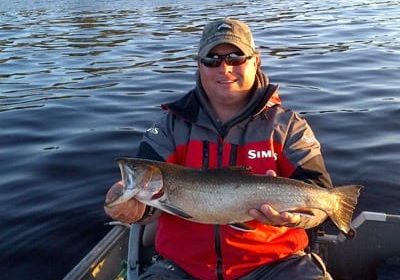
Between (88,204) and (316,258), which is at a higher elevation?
(316,258)

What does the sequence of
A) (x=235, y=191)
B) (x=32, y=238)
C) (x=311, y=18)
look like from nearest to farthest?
(x=235, y=191), (x=32, y=238), (x=311, y=18)

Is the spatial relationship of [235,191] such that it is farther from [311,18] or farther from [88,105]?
[311,18]

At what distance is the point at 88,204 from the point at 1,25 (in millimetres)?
21906

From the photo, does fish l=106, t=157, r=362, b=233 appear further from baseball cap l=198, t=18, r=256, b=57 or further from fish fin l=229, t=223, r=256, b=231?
baseball cap l=198, t=18, r=256, b=57

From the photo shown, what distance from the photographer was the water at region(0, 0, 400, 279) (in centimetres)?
757

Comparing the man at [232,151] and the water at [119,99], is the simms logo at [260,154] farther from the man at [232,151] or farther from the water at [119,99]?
the water at [119,99]

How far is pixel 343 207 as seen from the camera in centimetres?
436

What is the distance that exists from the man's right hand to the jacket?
0.40m

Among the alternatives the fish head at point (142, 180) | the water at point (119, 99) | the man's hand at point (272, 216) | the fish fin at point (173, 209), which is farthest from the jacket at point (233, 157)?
the water at point (119, 99)

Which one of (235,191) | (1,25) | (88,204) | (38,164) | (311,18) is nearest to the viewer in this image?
(235,191)

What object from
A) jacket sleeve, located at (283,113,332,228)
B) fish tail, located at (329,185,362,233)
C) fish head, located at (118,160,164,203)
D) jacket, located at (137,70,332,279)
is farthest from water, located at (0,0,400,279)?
fish tail, located at (329,185,362,233)

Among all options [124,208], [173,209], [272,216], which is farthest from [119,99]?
[272,216]

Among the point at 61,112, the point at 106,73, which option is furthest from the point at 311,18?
the point at 61,112

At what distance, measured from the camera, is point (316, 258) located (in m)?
4.71
